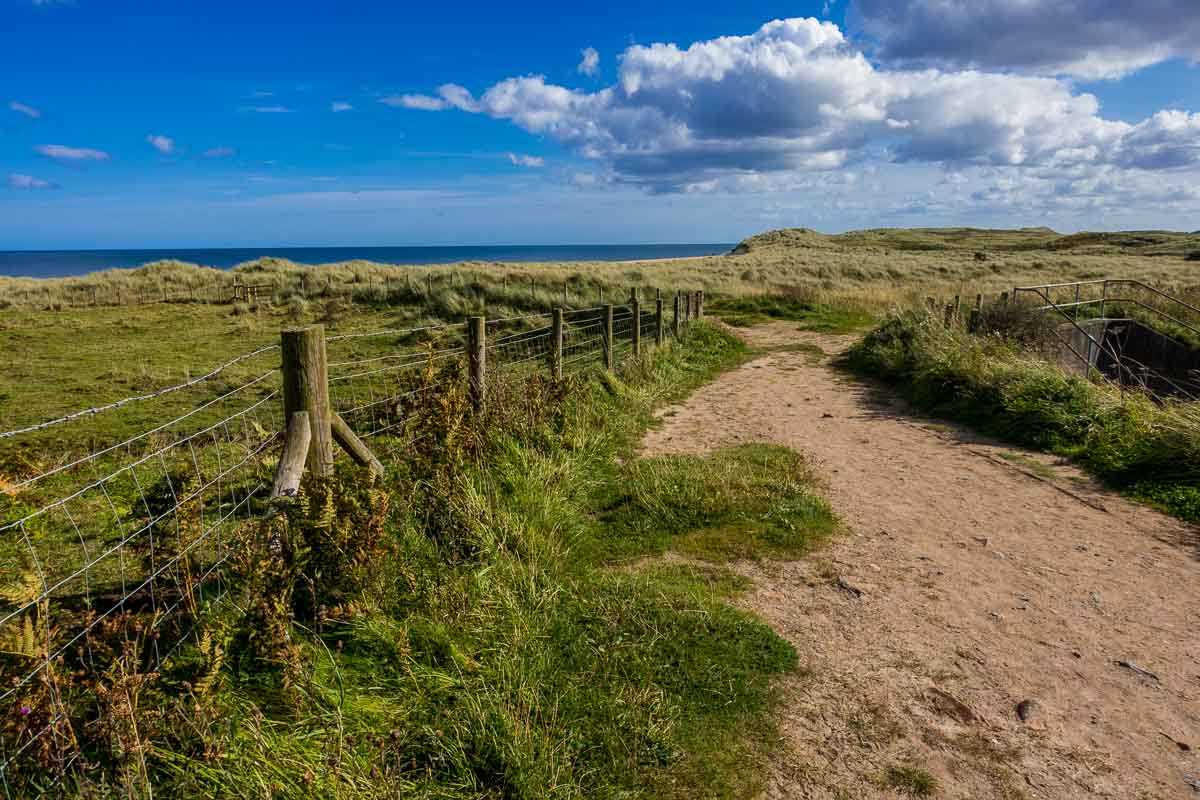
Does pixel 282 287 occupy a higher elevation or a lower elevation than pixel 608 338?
higher

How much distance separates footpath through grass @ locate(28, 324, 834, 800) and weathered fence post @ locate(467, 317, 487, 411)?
3.71 ft

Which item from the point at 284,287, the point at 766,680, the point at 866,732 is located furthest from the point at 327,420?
the point at 284,287

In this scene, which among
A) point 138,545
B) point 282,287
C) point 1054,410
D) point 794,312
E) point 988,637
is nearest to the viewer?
point 138,545

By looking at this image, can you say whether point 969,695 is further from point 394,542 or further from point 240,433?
point 240,433

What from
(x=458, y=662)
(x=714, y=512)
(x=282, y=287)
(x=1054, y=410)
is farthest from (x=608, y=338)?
(x=282, y=287)

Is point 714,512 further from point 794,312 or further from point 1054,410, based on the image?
point 794,312

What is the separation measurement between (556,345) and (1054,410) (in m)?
5.87

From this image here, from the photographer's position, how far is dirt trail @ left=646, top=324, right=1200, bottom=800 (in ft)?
10.3

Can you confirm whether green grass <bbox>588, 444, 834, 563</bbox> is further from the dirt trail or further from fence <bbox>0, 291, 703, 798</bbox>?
fence <bbox>0, 291, 703, 798</bbox>

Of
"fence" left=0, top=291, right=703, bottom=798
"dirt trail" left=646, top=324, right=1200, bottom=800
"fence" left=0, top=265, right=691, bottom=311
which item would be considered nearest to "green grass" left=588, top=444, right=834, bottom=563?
"dirt trail" left=646, top=324, right=1200, bottom=800

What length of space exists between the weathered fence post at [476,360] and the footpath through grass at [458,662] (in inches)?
44.6

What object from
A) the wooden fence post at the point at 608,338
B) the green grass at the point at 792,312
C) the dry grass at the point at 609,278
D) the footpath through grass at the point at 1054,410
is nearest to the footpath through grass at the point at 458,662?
the footpath through grass at the point at 1054,410

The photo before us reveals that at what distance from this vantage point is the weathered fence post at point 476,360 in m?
6.55

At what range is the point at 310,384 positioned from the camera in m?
3.88
